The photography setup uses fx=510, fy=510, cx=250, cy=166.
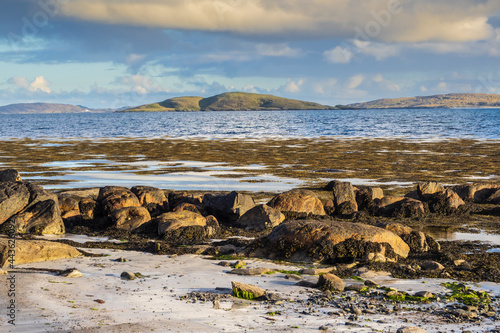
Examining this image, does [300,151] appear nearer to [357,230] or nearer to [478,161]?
[478,161]

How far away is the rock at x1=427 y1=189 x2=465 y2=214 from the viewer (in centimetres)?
1889

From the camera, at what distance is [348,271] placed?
1104 cm

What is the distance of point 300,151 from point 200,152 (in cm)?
822

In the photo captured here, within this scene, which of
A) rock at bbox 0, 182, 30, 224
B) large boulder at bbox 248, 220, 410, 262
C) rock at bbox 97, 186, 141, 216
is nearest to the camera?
large boulder at bbox 248, 220, 410, 262

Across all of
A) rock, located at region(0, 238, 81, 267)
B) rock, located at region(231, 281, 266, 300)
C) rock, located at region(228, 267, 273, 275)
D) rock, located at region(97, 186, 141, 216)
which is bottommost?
rock, located at region(228, 267, 273, 275)

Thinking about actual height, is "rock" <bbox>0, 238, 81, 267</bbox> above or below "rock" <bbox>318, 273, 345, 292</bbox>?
above

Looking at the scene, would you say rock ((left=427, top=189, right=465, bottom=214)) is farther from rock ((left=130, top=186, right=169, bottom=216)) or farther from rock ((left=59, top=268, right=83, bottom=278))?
rock ((left=59, top=268, right=83, bottom=278))

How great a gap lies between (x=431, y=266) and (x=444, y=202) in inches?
335

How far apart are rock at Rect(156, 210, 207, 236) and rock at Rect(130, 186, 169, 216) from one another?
2492 millimetres

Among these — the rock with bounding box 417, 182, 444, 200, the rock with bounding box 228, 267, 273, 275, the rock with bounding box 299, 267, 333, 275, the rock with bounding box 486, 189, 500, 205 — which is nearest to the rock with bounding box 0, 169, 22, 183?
the rock with bounding box 228, 267, 273, 275

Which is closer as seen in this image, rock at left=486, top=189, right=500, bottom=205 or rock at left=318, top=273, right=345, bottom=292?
rock at left=318, top=273, right=345, bottom=292

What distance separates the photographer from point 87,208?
17.1 metres


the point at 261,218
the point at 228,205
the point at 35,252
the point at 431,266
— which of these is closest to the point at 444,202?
the point at 261,218

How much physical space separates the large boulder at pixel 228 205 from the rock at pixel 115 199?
8.09ft
